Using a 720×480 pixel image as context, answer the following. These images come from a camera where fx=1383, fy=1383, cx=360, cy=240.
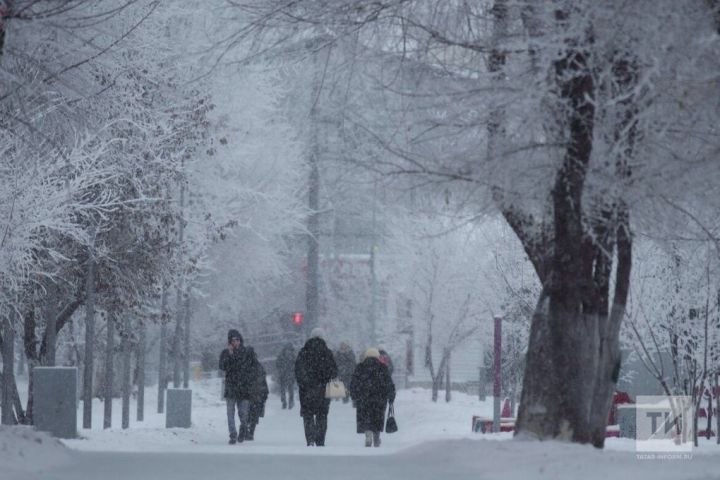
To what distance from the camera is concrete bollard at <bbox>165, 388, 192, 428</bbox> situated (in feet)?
93.2

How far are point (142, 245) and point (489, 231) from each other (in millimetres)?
15644

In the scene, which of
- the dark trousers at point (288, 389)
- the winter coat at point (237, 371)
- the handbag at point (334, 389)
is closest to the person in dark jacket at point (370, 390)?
the handbag at point (334, 389)

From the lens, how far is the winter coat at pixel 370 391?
19.9 m

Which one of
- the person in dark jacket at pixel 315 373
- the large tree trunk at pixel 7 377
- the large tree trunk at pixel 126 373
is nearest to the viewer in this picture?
the person in dark jacket at pixel 315 373

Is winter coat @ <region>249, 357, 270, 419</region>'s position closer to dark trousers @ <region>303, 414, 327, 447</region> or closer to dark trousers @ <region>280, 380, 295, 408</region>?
dark trousers @ <region>303, 414, 327, 447</region>

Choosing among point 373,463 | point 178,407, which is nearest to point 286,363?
point 178,407

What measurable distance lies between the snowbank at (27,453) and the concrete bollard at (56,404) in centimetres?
461

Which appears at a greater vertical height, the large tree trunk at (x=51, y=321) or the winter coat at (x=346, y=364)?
the large tree trunk at (x=51, y=321)

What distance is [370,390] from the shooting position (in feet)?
65.3

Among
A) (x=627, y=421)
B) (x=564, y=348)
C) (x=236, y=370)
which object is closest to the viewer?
(x=564, y=348)

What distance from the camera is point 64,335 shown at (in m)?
32.7

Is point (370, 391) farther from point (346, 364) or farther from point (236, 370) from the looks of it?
point (346, 364)

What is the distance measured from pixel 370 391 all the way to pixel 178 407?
9.76 m

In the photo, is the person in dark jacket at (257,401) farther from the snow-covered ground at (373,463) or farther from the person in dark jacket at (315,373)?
the snow-covered ground at (373,463)
